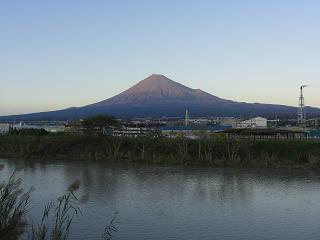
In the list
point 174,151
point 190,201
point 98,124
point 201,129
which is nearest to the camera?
point 190,201

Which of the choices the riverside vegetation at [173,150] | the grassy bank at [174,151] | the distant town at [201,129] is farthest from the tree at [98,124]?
the grassy bank at [174,151]

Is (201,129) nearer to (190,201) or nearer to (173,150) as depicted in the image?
(173,150)

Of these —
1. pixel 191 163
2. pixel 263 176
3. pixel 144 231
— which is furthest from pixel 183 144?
pixel 144 231

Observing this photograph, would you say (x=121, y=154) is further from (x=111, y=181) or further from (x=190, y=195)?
(x=190, y=195)

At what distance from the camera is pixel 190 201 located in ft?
47.5

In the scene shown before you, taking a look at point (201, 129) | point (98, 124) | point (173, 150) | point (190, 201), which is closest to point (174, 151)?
point (173, 150)

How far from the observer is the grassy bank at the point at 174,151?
26234 millimetres

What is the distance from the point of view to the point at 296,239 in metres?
10.2

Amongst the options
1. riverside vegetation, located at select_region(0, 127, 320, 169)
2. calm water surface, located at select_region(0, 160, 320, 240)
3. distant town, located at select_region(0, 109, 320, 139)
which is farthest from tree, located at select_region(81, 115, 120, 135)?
calm water surface, located at select_region(0, 160, 320, 240)

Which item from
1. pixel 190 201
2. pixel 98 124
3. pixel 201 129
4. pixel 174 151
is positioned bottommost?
pixel 190 201

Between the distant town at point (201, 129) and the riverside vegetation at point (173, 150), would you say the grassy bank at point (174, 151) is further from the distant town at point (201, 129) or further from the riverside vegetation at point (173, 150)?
the distant town at point (201, 129)

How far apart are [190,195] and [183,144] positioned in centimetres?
1335

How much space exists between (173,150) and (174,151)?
0.43 ft

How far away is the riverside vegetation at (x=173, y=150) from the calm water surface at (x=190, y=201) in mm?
2641
